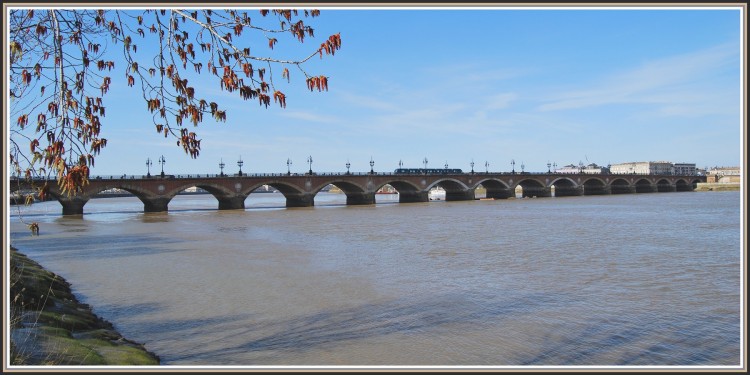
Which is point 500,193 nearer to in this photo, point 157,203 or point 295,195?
point 295,195

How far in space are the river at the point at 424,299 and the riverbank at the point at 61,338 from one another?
2.48 ft

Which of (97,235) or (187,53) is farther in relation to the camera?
(97,235)

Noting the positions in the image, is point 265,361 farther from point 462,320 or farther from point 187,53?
point 187,53

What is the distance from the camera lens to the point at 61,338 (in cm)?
805

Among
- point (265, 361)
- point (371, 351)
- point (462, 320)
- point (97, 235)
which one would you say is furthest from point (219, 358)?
point (97, 235)

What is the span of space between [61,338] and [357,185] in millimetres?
68472

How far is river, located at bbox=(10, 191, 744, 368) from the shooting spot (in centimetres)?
948

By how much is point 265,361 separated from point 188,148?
5481mm

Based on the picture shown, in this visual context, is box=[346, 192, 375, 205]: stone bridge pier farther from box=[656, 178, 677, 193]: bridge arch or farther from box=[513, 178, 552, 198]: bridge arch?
box=[656, 178, 677, 193]: bridge arch

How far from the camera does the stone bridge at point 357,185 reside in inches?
2314

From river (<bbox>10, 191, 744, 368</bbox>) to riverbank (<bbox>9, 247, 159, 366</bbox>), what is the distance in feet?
2.48

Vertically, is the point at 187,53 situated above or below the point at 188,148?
above

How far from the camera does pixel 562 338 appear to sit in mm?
10180

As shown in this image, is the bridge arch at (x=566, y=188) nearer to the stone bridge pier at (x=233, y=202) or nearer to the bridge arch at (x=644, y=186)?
the bridge arch at (x=644, y=186)
